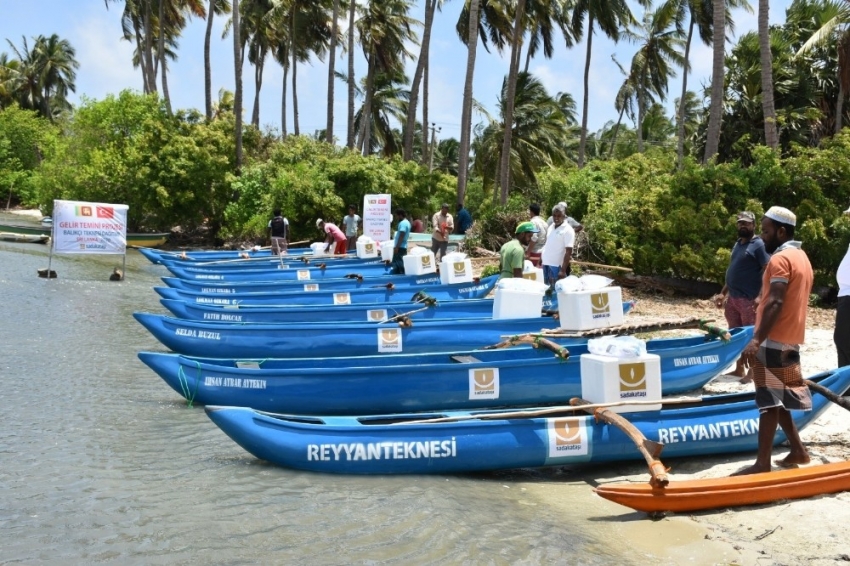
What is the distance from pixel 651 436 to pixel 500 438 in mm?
1320

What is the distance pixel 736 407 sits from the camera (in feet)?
24.3

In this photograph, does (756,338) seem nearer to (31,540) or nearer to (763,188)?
(31,540)

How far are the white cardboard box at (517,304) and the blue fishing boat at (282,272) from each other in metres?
7.61

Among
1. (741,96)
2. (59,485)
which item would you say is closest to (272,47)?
(741,96)

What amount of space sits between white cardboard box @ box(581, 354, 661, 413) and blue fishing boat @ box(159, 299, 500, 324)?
18.4 feet

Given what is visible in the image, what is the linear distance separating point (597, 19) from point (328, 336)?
95.3ft

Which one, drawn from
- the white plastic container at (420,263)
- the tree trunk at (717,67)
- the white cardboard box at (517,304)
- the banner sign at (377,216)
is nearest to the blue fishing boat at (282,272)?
the white plastic container at (420,263)

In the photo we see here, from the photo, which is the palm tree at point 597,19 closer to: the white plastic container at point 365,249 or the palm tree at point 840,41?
the palm tree at point 840,41

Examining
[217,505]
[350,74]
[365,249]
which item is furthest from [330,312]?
[350,74]

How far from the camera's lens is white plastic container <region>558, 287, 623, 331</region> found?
→ 9.99 m

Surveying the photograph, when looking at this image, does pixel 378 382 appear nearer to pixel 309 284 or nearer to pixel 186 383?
pixel 186 383

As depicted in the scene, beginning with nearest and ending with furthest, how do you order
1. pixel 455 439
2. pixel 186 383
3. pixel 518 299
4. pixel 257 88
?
1. pixel 455 439
2. pixel 186 383
3. pixel 518 299
4. pixel 257 88

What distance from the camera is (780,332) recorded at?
20.3ft

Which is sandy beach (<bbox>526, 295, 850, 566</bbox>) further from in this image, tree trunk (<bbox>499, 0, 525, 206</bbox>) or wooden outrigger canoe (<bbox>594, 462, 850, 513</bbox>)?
tree trunk (<bbox>499, 0, 525, 206</bbox>)
